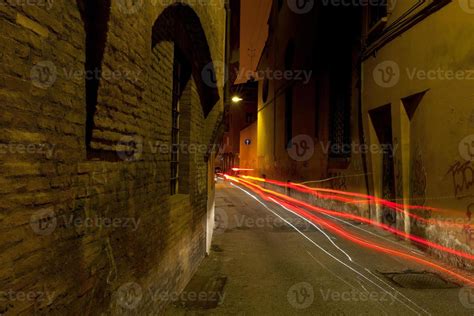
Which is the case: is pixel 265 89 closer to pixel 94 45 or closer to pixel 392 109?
pixel 392 109

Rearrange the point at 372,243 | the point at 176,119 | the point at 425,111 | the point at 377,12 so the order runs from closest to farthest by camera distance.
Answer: the point at 176,119 → the point at 425,111 → the point at 372,243 → the point at 377,12

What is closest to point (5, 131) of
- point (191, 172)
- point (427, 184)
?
point (191, 172)

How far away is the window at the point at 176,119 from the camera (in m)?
6.25

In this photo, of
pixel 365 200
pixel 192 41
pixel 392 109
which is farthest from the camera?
pixel 365 200

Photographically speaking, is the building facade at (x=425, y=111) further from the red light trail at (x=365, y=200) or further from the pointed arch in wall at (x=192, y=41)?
the pointed arch in wall at (x=192, y=41)

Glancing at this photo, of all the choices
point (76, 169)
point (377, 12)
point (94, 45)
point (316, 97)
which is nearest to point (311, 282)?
point (76, 169)

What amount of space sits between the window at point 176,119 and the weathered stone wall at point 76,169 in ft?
4.71

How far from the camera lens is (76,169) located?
2576 mm

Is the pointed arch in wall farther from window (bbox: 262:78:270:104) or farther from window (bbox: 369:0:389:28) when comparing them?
window (bbox: 262:78:270:104)

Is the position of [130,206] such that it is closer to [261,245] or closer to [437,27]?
[261,245]

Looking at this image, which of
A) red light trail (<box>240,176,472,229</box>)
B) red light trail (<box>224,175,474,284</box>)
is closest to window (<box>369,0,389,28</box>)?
red light trail (<box>240,176,472,229</box>)

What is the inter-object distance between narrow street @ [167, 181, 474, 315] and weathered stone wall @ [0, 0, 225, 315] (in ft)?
5.36

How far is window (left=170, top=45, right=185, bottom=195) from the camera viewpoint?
6.25m

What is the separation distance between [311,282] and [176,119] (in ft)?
12.7
